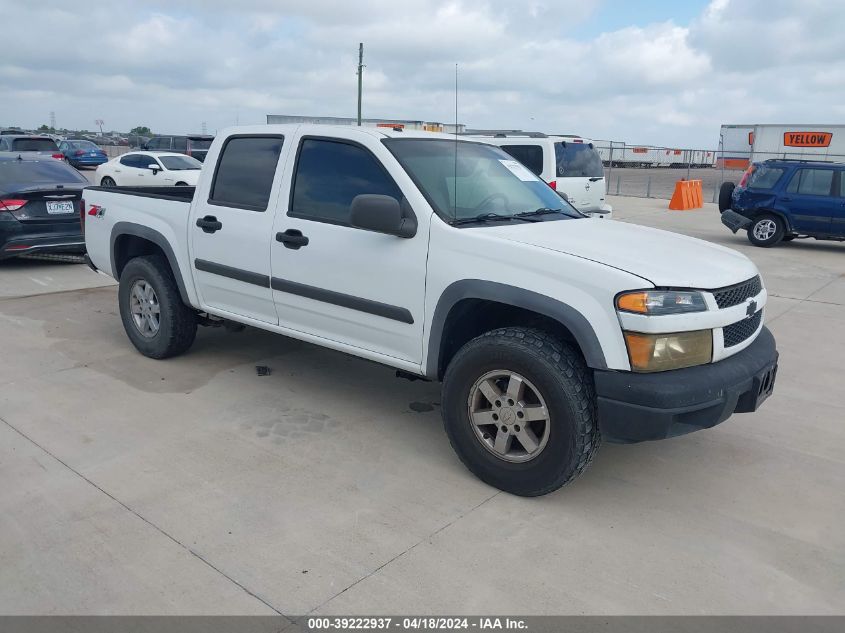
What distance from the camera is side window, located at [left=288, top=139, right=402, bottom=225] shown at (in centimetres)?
414

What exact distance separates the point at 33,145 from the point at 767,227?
20.9 metres

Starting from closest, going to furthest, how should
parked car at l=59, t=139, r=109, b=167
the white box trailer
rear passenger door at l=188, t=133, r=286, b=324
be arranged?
rear passenger door at l=188, t=133, r=286, b=324, parked car at l=59, t=139, r=109, b=167, the white box trailer

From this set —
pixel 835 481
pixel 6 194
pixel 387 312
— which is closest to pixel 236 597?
pixel 387 312

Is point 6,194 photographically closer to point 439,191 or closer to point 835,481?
point 439,191

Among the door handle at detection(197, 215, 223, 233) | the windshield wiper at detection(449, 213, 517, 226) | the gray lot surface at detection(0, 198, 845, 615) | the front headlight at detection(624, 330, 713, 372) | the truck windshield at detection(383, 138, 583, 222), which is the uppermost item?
the truck windshield at detection(383, 138, 583, 222)

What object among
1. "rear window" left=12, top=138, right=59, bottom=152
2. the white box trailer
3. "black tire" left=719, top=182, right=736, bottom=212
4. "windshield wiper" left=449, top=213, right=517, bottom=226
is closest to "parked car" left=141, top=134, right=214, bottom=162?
"rear window" left=12, top=138, right=59, bottom=152

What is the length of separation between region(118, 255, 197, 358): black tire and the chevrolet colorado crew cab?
16cm

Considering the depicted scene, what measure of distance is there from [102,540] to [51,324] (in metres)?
4.15

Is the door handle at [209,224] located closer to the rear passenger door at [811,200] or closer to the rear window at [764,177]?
the rear passenger door at [811,200]

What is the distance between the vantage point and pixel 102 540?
3152 millimetres

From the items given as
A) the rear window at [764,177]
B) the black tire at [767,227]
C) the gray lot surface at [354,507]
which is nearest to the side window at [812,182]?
the rear window at [764,177]

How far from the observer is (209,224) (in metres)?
4.89

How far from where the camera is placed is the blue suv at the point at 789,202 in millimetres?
12680

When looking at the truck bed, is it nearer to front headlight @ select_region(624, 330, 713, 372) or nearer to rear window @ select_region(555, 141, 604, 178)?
front headlight @ select_region(624, 330, 713, 372)
